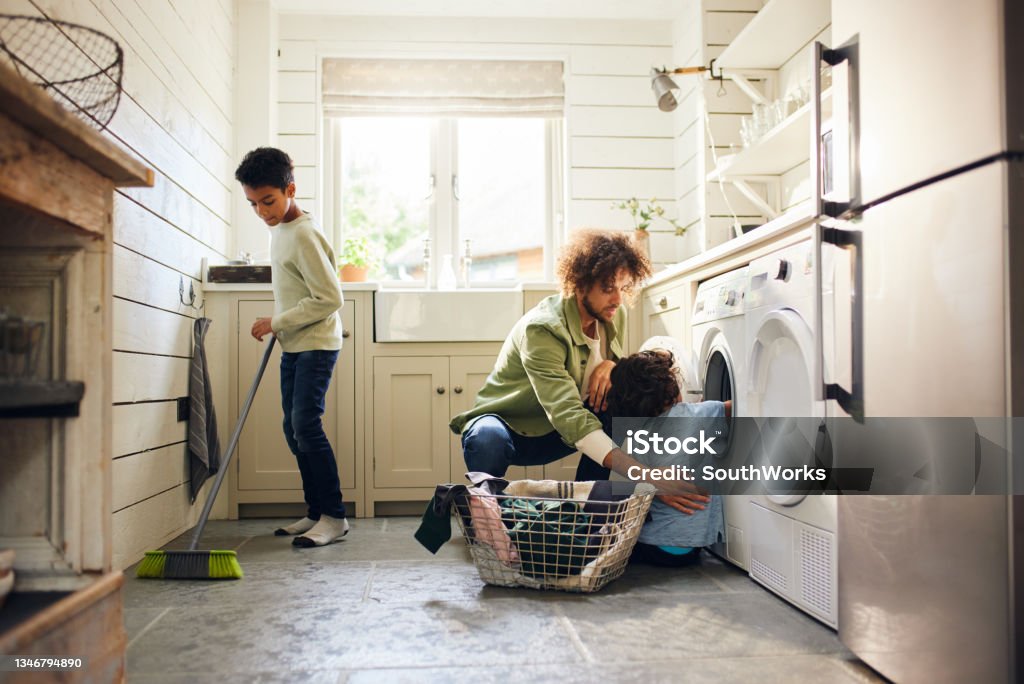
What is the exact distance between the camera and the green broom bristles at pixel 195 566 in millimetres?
1942

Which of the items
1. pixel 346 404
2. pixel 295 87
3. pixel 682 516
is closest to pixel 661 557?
pixel 682 516

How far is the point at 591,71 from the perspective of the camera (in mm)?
3557

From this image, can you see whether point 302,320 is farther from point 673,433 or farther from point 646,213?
point 646,213

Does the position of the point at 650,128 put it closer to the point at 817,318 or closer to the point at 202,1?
the point at 202,1

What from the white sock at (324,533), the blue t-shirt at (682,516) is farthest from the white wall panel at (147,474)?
the blue t-shirt at (682,516)

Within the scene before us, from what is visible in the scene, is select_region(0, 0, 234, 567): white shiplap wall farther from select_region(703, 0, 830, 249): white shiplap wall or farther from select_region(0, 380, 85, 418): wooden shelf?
select_region(703, 0, 830, 249): white shiplap wall

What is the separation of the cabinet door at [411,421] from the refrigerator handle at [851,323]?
175 cm

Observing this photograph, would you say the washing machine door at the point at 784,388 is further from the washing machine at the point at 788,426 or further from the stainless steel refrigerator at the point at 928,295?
the stainless steel refrigerator at the point at 928,295

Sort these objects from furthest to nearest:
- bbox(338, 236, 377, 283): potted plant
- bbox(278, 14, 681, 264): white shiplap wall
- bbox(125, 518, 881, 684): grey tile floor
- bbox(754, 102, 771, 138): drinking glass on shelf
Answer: bbox(278, 14, 681, 264): white shiplap wall, bbox(338, 236, 377, 283): potted plant, bbox(754, 102, 771, 138): drinking glass on shelf, bbox(125, 518, 881, 684): grey tile floor

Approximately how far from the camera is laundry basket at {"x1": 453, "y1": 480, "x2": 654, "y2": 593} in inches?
69.1

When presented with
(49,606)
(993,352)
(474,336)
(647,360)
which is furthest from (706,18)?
(49,606)

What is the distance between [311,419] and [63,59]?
117cm

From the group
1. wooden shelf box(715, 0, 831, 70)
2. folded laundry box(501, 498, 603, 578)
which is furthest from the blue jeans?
wooden shelf box(715, 0, 831, 70)

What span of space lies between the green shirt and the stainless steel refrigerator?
0.64 m
